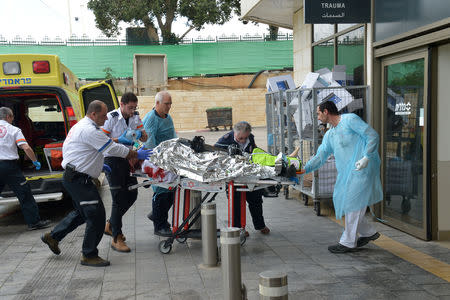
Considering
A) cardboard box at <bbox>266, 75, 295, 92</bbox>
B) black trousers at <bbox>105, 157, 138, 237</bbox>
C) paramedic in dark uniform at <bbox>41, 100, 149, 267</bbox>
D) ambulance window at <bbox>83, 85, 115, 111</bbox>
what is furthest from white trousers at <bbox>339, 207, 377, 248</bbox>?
ambulance window at <bbox>83, 85, 115, 111</bbox>

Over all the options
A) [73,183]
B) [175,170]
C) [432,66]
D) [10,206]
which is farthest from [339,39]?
[10,206]

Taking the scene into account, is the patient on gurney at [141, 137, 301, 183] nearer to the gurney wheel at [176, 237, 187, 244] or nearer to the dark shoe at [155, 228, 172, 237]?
the dark shoe at [155, 228, 172, 237]

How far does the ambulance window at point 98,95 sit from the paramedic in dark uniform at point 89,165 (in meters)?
2.89

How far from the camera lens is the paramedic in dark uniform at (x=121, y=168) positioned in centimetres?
564

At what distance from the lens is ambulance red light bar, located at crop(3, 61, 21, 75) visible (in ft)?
24.9

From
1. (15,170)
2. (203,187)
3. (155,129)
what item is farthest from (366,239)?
(15,170)

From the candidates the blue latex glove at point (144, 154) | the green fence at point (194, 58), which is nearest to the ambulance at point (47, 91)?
the blue latex glove at point (144, 154)

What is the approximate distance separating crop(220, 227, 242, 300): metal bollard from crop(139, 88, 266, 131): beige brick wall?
22958mm

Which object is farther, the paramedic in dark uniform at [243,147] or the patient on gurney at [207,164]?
the paramedic in dark uniform at [243,147]

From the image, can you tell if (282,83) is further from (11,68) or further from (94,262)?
(94,262)

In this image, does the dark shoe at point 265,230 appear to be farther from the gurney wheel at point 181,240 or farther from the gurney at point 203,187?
the gurney wheel at point 181,240

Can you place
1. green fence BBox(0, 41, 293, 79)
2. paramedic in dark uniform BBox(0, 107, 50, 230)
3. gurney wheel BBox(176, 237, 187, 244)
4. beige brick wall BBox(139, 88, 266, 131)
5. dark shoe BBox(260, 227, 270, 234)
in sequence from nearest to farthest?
gurney wheel BBox(176, 237, 187, 244) < dark shoe BBox(260, 227, 270, 234) < paramedic in dark uniform BBox(0, 107, 50, 230) < beige brick wall BBox(139, 88, 266, 131) < green fence BBox(0, 41, 293, 79)

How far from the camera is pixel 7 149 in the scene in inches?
272

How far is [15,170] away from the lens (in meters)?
6.99
